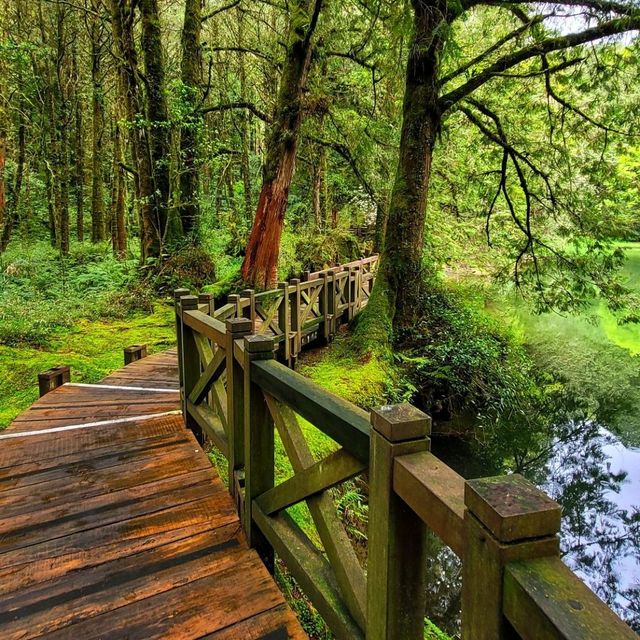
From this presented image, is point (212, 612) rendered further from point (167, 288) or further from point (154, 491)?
point (167, 288)

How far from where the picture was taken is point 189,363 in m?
4.30

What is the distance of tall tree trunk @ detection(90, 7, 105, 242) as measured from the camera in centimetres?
1367

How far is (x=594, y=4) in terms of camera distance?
6387mm

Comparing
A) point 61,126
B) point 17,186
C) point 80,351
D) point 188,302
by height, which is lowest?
point 80,351

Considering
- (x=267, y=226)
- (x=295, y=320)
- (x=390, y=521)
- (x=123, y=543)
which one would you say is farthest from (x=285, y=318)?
(x=390, y=521)

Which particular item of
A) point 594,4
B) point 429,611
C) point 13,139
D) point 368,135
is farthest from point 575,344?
point 13,139

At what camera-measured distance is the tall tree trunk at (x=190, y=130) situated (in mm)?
11250

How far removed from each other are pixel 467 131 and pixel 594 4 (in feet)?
25.4

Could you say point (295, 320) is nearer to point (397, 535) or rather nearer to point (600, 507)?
point (600, 507)

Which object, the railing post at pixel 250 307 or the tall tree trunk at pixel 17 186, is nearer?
the railing post at pixel 250 307

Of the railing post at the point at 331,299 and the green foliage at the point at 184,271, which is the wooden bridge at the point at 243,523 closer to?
the railing post at the point at 331,299

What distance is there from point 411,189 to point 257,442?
710 centimetres

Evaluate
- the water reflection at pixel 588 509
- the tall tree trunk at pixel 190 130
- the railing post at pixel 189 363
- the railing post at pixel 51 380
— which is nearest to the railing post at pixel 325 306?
the water reflection at pixel 588 509

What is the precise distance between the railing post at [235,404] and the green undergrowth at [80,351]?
4.11 meters
